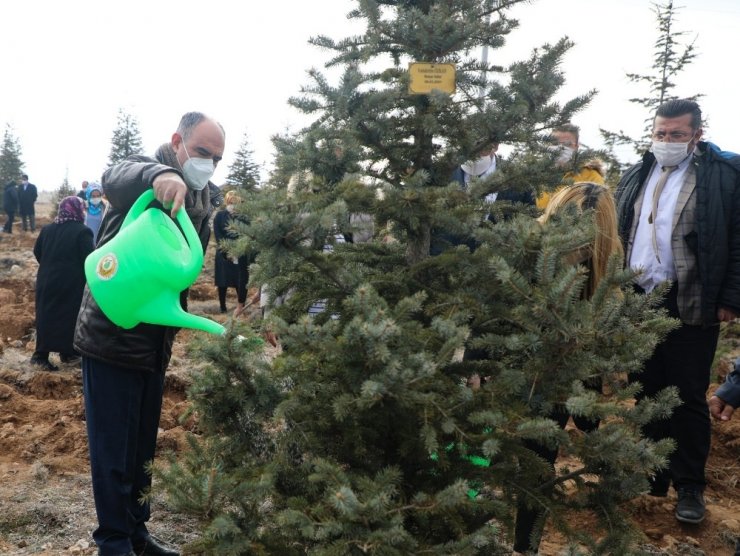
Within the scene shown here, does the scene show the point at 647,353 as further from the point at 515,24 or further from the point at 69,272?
the point at 69,272

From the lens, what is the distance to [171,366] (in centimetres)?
672

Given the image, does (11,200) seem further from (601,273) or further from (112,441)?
(601,273)

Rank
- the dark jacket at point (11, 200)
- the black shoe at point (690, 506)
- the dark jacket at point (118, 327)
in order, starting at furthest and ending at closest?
the dark jacket at point (11, 200) → the black shoe at point (690, 506) → the dark jacket at point (118, 327)

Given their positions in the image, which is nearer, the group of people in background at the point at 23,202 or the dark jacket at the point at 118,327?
the dark jacket at the point at 118,327

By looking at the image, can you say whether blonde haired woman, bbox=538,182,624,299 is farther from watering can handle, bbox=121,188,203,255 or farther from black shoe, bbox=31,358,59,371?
black shoe, bbox=31,358,59,371

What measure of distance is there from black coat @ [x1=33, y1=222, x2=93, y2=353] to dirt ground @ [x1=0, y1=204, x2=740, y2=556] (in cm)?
36

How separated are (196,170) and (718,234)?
285 centimetres

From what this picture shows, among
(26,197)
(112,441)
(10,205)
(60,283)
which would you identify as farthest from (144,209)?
(10,205)

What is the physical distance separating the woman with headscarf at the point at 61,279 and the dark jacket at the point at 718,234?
561cm

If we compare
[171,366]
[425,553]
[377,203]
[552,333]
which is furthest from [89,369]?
[171,366]

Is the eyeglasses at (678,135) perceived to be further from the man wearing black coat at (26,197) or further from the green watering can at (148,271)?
the man wearing black coat at (26,197)

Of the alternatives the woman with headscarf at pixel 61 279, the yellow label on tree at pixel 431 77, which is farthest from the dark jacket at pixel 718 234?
the woman with headscarf at pixel 61 279

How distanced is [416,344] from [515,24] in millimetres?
1428

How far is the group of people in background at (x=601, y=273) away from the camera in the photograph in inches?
110
